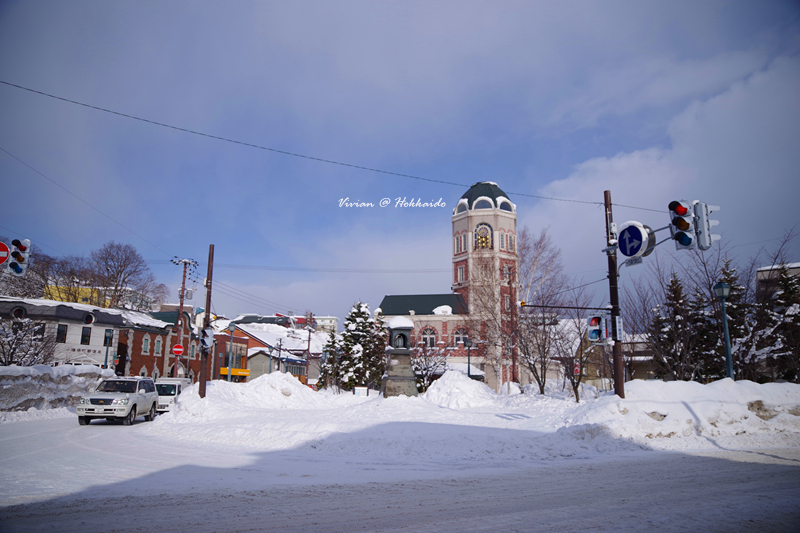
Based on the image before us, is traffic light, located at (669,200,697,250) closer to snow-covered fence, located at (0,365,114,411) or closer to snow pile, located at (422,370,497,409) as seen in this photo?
snow pile, located at (422,370,497,409)

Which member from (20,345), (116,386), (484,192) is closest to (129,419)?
(116,386)

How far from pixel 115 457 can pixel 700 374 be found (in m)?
25.6

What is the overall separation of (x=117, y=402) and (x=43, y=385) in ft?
25.5

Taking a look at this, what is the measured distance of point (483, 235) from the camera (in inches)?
2208

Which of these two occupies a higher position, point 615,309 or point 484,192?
point 484,192

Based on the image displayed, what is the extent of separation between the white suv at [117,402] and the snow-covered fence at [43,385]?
191 inches

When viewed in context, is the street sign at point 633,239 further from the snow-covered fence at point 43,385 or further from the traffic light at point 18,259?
the snow-covered fence at point 43,385

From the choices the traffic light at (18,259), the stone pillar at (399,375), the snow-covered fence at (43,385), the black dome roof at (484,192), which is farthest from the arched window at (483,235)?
the traffic light at (18,259)

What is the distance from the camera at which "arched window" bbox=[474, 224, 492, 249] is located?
2182 inches

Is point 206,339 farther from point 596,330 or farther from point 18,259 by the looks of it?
point 596,330

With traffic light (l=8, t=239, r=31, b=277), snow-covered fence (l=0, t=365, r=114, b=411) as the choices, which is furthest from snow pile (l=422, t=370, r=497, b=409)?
snow-covered fence (l=0, t=365, r=114, b=411)

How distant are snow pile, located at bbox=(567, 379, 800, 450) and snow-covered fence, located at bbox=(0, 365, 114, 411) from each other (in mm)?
22050

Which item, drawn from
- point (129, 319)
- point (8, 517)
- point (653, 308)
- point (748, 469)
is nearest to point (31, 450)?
point (8, 517)

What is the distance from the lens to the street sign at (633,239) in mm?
11172
